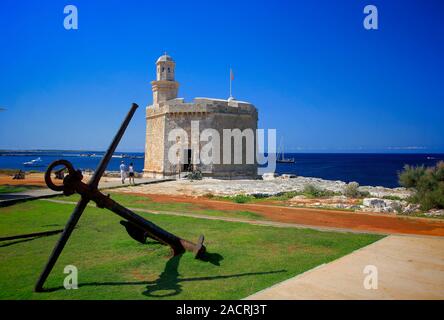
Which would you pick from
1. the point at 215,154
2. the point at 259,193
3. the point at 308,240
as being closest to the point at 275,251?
the point at 308,240

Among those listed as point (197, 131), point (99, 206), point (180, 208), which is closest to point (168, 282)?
point (99, 206)

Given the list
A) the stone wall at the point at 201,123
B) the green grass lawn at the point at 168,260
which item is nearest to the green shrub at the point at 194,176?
the stone wall at the point at 201,123

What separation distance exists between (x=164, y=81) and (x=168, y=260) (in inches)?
1025

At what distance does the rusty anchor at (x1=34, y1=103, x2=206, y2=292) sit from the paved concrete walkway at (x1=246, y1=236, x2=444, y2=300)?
1954 millimetres

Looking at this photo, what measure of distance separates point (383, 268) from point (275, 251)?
1.96 metres

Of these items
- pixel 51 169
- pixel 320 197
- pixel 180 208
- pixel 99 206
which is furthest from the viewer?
pixel 320 197

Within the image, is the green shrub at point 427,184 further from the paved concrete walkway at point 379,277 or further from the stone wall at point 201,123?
the stone wall at point 201,123

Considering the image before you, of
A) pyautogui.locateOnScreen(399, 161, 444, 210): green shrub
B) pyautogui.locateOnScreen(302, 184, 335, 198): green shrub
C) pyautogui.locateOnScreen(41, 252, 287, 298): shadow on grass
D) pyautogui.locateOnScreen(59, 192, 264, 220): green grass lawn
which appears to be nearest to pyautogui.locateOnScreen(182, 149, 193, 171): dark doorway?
pyautogui.locateOnScreen(302, 184, 335, 198): green shrub

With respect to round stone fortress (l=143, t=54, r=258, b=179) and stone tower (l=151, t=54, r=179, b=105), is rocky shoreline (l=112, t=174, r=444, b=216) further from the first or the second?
stone tower (l=151, t=54, r=179, b=105)

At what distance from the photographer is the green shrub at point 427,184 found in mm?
14828

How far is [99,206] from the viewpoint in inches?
211

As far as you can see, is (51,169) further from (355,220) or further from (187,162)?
(187,162)

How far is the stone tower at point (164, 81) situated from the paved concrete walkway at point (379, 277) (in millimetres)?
25990
